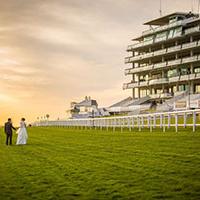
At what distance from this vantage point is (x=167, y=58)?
96.1 metres

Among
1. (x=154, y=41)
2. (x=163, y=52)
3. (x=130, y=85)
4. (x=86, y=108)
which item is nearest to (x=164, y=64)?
(x=163, y=52)

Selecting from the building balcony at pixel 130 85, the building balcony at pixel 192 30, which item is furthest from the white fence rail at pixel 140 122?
the building balcony at pixel 130 85

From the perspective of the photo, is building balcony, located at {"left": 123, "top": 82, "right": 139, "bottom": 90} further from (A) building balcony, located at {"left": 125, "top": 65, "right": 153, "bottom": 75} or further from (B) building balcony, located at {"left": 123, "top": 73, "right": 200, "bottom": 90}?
(A) building balcony, located at {"left": 125, "top": 65, "right": 153, "bottom": 75}

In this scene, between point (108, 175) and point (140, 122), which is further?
point (140, 122)

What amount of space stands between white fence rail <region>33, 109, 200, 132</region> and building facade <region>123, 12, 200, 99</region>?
83.8ft

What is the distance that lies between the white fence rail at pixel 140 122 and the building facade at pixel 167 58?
25.5m

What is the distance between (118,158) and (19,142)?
550 inches

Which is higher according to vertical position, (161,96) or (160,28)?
(160,28)

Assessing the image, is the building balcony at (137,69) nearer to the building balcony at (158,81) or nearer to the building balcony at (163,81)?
the building balcony at (163,81)

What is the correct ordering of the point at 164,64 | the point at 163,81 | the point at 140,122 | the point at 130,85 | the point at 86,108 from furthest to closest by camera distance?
the point at 130,85 → the point at 86,108 → the point at 164,64 → the point at 163,81 → the point at 140,122

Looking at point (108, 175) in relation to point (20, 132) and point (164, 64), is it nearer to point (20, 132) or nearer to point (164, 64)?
point (20, 132)

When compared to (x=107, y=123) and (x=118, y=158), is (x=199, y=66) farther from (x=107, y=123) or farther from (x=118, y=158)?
(x=118, y=158)

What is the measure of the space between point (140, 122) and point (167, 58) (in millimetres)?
54264

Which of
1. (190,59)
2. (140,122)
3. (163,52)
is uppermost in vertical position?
(163,52)
